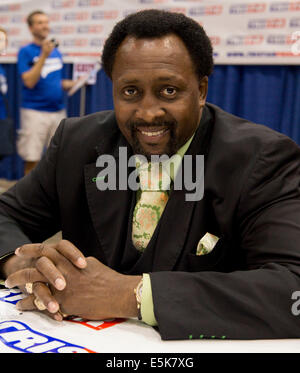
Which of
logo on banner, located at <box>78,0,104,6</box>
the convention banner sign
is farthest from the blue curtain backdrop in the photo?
logo on banner, located at <box>78,0,104,6</box>

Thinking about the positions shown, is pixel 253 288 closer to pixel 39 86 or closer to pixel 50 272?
pixel 50 272

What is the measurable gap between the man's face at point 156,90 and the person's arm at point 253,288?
12.3 inches

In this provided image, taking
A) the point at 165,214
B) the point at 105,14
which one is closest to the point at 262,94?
the point at 105,14

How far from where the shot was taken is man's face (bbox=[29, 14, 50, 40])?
4.44 metres

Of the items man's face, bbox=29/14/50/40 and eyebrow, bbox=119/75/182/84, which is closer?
eyebrow, bbox=119/75/182/84

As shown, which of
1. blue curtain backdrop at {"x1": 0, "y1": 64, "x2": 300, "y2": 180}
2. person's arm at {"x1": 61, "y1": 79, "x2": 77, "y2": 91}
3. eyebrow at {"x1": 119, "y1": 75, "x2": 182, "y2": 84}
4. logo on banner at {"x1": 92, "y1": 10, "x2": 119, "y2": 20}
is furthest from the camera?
person's arm at {"x1": 61, "y1": 79, "x2": 77, "y2": 91}

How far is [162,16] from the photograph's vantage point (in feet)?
4.09

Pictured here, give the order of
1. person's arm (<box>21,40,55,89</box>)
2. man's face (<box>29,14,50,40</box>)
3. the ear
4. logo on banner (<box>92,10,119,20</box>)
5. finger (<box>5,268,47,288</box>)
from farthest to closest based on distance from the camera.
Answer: logo on banner (<box>92,10,119,20</box>) → man's face (<box>29,14,50,40</box>) → person's arm (<box>21,40,55,89</box>) → the ear → finger (<box>5,268,47,288</box>)

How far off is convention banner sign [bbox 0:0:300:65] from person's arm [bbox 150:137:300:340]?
2.30 meters

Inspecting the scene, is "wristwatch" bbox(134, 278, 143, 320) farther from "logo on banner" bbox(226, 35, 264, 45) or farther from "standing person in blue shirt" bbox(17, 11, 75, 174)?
"standing person in blue shirt" bbox(17, 11, 75, 174)

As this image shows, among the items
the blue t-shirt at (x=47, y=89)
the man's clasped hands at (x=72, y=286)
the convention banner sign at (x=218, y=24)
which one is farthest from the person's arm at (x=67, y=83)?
the man's clasped hands at (x=72, y=286)

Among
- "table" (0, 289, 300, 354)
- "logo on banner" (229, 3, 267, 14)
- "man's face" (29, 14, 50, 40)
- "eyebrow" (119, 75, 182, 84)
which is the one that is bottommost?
"table" (0, 289, 300, 354)

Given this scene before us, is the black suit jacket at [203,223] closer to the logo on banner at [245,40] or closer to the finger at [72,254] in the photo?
the finger at [72,254]

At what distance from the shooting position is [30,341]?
2.63 ft
